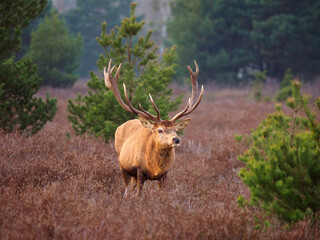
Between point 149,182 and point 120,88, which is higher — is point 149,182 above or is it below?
below

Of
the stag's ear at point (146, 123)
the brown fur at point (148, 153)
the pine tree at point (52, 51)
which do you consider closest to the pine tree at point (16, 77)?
the brown fur at point (148, 153)

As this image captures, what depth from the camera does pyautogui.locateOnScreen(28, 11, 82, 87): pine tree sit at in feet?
67.0

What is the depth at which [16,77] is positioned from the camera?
7.09 meters

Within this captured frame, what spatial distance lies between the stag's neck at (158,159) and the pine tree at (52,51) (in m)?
17.2

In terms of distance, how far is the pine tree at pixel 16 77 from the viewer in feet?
23.0

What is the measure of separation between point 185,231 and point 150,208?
2.34ft

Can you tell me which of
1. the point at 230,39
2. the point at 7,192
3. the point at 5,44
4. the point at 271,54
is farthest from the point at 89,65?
the point at 7,192

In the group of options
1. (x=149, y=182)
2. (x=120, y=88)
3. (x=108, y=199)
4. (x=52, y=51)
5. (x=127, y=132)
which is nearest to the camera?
(x=108, y=199)

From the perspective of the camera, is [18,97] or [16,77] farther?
[18,97]

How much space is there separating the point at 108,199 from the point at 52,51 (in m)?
18.4

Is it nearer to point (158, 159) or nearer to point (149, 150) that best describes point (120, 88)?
point (149, 150)

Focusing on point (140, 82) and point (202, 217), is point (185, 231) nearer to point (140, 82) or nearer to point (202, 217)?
point (202, 217)

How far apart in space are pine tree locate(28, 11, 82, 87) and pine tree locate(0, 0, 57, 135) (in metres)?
13.2

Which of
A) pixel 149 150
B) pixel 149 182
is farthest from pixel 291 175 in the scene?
pixel 149 182
